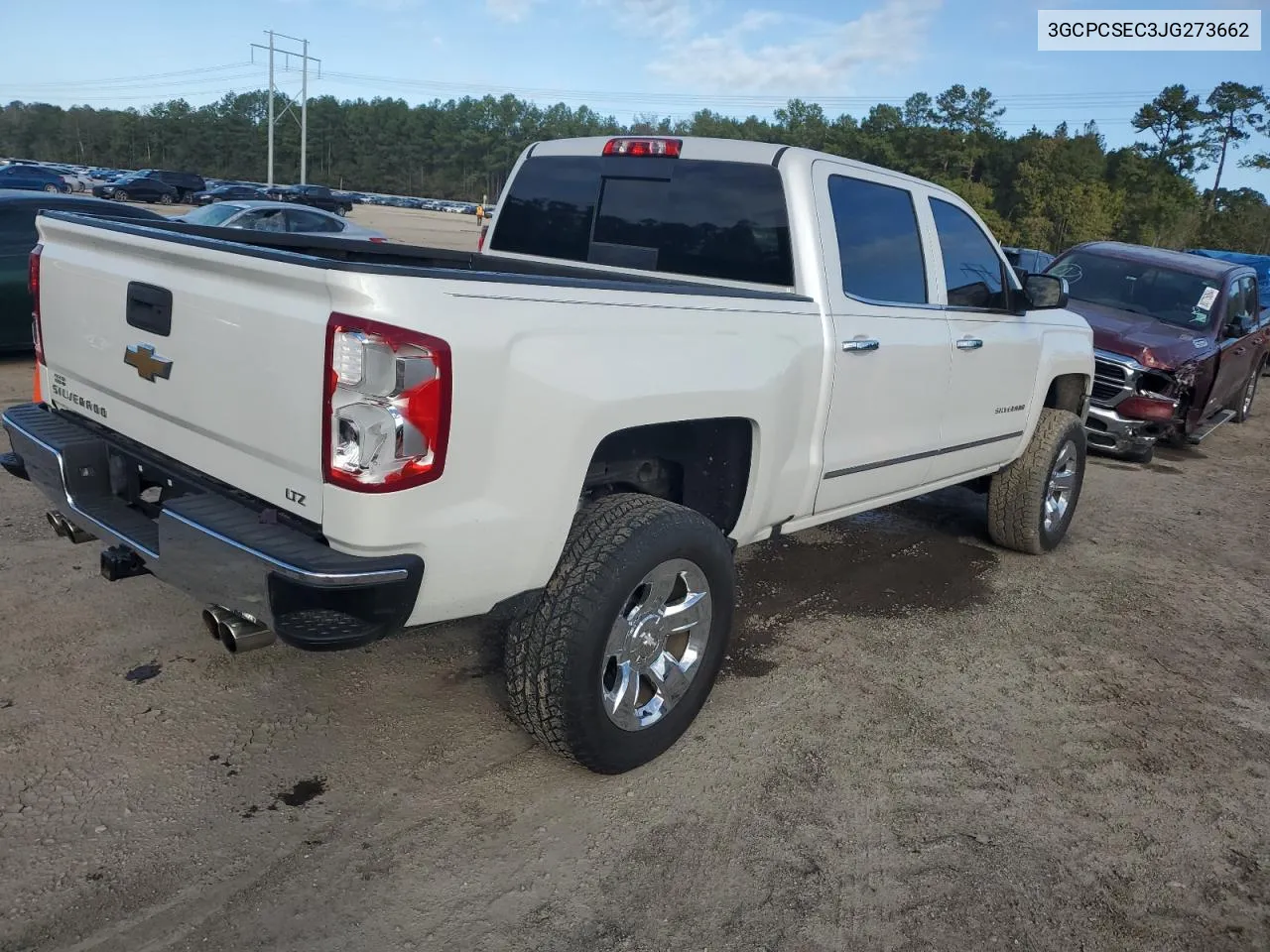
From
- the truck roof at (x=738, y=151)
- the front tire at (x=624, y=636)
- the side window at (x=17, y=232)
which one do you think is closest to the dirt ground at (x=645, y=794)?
the front tire at (x=624, y=636)

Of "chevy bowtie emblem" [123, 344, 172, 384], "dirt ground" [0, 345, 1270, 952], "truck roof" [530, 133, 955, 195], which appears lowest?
"dirt ground" [0, 345, 1270, 952]

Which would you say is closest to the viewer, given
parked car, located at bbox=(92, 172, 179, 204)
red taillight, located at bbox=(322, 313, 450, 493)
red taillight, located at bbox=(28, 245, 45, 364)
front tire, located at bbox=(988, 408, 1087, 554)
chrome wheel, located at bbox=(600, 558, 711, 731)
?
red taillight, located at bbox=(322, 313, 450, 493)

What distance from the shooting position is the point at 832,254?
380 cm

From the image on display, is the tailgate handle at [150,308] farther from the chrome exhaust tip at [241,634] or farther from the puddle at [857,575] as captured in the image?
the puddle at [857,575]

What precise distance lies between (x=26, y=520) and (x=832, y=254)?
4.17 meters

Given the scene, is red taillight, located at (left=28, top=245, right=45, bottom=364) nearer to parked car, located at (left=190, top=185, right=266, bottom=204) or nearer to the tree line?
the tree line

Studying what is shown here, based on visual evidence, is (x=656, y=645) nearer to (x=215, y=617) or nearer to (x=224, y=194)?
(x=215, y=617)

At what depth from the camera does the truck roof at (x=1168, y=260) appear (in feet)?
32.3

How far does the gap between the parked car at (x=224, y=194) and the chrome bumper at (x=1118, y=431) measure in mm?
43132

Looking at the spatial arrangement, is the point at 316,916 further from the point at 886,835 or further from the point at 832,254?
the point at 832,254

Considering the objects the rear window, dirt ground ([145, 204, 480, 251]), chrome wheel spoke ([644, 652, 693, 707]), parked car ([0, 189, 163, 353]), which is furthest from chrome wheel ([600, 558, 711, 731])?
dirt ground ([145, 204, 480, 251])

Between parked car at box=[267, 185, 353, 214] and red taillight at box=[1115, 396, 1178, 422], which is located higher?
parked car at box=[267, 185, 353, 214]

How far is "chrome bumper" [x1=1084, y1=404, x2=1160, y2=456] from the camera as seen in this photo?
8.74m

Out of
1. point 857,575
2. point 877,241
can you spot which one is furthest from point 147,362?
point 857,575
